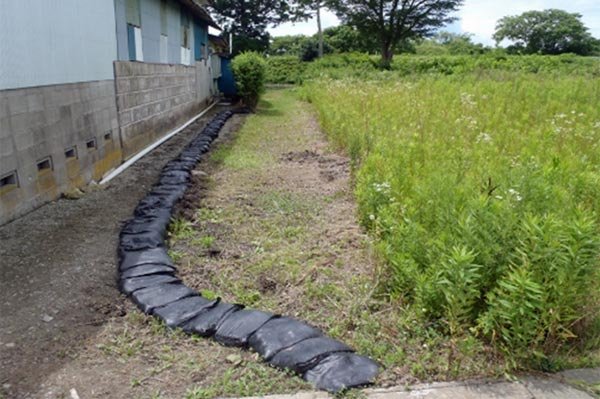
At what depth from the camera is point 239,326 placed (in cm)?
262

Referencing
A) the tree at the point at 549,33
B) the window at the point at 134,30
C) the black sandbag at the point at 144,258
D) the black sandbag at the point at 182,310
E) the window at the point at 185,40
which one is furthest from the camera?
the tree at the point at 549,33

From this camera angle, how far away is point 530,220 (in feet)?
7.50

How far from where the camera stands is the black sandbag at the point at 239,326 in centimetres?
255

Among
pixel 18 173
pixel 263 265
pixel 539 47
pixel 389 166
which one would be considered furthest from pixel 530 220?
pixel 539 47

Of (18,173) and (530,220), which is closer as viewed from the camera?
(530,220)

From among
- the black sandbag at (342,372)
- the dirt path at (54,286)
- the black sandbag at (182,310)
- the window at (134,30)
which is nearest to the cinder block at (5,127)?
the dirt path at (54,286)

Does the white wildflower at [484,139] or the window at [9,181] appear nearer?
the window at [9,181]

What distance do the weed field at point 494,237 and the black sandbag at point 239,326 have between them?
0.91 metres

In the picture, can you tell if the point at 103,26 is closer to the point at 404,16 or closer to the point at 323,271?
the point at 323,271

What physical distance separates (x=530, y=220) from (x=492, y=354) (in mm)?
747

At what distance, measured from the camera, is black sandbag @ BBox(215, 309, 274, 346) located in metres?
2.55

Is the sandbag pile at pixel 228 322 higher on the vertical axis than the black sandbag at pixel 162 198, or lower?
lower

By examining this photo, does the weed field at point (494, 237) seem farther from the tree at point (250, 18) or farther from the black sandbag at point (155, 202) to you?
the tree at point (250, 18)

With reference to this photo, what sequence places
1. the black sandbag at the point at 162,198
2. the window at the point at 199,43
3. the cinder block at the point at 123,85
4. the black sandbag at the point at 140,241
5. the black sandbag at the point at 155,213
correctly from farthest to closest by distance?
the window at the point at 199,43 < the cinder block at the point at 123,85 < the black sandbag at the point at 162,198 < the black sandbag at the point at 155,213 < the black sandbag at the point at 140,241
